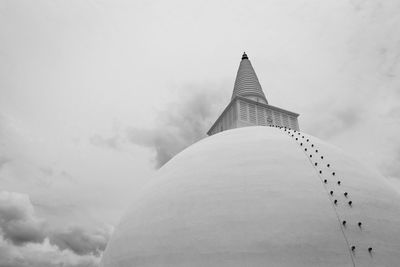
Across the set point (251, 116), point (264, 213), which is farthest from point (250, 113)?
point (264, 213)

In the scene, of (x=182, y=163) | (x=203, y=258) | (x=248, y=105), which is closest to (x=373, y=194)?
(x=203, y=258)

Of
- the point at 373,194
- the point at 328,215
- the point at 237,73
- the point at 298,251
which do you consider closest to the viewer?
the point at 298,251

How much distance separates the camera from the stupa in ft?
17.5

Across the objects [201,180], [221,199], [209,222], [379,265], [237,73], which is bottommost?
[379,265]

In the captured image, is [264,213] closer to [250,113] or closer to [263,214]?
[263,214]

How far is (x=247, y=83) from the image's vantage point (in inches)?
755

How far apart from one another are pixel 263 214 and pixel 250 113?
34.5 feet

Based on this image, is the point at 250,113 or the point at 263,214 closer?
the point at 263,214

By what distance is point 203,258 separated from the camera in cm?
541

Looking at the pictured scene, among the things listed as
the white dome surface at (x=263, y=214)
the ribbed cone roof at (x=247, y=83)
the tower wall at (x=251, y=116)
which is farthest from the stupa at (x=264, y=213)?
the ribbed cone roof at (x=247, y=83)

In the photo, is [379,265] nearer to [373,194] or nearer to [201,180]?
[373,194]

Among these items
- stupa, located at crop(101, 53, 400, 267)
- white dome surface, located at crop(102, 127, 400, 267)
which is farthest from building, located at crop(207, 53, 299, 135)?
white dome surface, located at crop(102, 127, 400, 267)

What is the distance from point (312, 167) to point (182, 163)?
Result: 3251mm

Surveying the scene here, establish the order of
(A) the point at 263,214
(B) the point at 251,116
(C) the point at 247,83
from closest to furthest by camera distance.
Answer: (A) the point at 263,214
(B) the point at 251,116
(C) the point at 247,83
